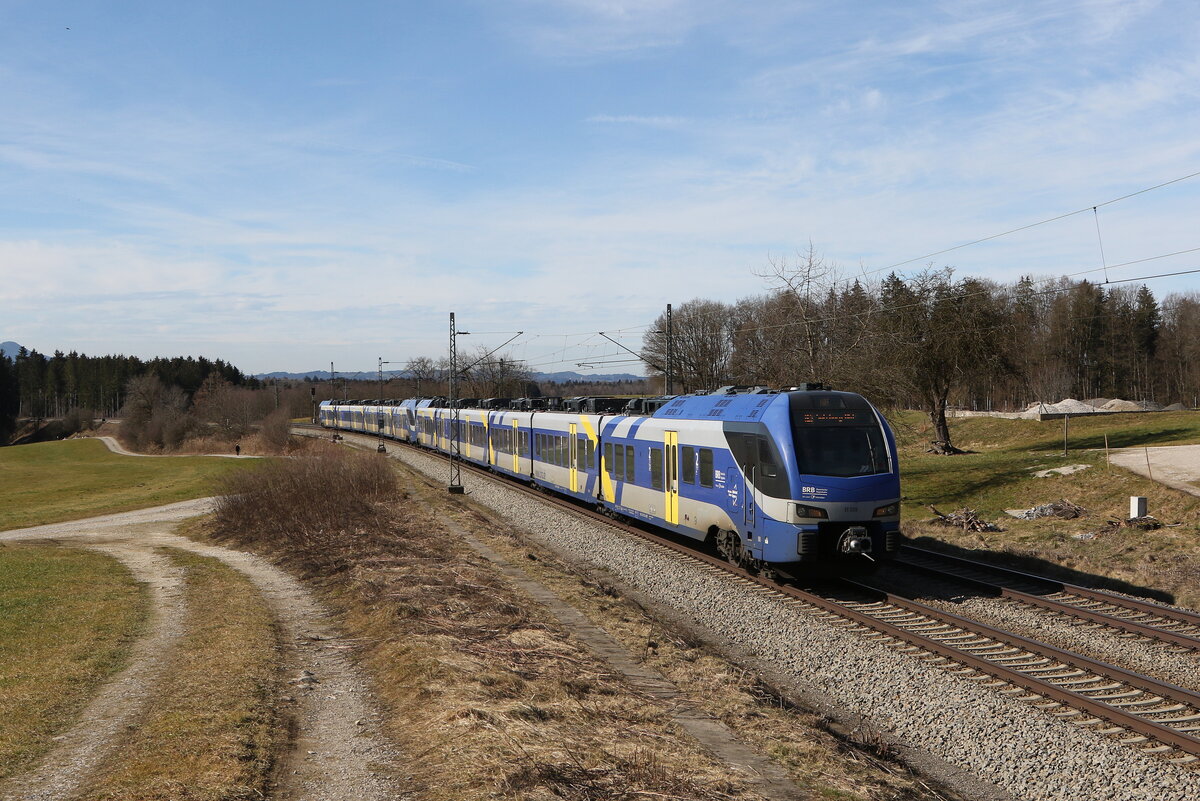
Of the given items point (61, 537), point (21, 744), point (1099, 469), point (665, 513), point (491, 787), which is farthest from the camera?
point (61, 537)

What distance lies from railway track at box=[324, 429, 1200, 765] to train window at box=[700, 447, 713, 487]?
2.75 m

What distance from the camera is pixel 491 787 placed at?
697cm

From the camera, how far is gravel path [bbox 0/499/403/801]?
291 inches

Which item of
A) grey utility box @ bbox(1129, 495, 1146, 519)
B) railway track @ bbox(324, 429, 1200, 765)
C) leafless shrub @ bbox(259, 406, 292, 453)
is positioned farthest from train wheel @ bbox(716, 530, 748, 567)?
leafless shrub @ bbox(259, 406, 292, 453)

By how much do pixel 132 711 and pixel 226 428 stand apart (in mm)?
78718

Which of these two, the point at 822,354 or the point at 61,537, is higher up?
the point at 822,354

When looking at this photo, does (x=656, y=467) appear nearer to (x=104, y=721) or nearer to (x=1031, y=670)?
(x=1031, y=670)

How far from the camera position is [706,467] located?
1814cm

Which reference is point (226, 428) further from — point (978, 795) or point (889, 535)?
point (978, 795)

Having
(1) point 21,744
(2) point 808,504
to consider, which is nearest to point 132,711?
(1) point 21,744

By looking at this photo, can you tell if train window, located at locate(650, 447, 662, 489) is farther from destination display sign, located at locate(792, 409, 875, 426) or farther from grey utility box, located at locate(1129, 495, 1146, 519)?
grey utility box, located at locate(1129, 495, 1146, 519)

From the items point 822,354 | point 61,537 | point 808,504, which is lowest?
point 61,537

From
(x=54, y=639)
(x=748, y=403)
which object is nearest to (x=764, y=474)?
(x=748, y=403)

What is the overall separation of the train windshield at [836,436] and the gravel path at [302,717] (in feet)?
27.3
